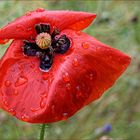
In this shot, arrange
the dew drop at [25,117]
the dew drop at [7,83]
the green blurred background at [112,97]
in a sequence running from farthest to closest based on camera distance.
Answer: the green blurred background at [112,97] < the dew drop at [7,83] < the dew drop at [25,117]

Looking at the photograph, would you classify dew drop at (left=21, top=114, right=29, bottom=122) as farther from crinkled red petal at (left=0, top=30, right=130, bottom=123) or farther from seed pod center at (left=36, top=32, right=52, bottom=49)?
seed pod center at (left=36, top=32, right=52, bottom=49)

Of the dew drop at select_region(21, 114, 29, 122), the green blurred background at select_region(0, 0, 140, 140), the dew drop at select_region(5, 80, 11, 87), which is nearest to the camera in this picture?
the dew drop at select_region(21, 114, 29, 122)

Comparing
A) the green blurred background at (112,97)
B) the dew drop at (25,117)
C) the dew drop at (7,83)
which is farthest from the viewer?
the green blurred background at (112,97)

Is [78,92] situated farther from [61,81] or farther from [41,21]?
[41,21]

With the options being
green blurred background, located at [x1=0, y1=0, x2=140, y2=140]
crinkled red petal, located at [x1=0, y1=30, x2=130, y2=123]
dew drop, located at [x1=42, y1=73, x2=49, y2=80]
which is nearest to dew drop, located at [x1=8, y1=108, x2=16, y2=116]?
crinkled red petal, located at [x1=0, y1=30, x2=130, y2=123]

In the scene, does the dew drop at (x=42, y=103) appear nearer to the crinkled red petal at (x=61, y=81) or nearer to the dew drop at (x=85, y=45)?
the crinkled red petal at (x=61, y=81)

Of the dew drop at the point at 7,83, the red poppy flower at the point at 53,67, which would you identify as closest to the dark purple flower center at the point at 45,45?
the red poppy flower at the point at 53,67

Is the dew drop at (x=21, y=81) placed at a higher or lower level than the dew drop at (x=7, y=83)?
higher
